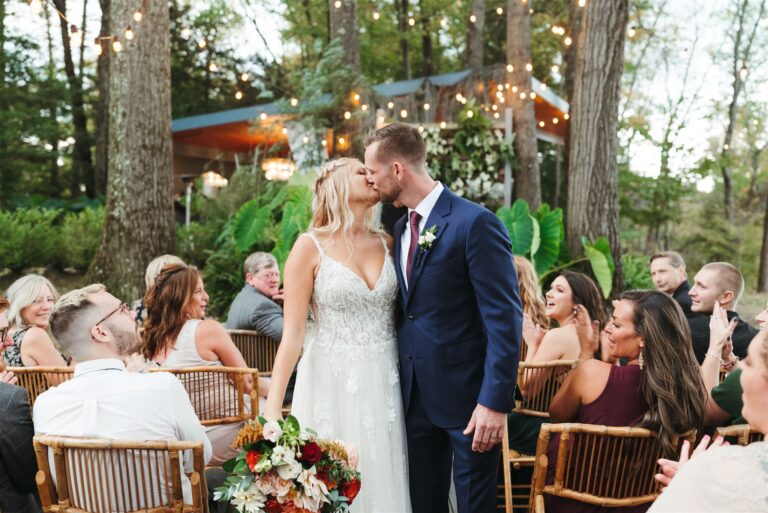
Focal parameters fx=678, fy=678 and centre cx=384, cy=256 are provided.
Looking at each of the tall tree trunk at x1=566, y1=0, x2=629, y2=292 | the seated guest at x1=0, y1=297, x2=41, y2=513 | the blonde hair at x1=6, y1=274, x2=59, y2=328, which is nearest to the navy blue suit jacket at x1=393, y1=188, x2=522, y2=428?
the seated guest at x1=0, y1=297, x2=41, y2=513

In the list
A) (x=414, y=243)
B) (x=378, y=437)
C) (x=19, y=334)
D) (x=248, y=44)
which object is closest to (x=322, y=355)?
(x=378, y=437)

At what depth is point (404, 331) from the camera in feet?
9.02

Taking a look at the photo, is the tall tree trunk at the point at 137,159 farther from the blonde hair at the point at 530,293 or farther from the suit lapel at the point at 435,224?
the suit lapel at the point at 435,224

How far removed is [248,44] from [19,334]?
21245mm

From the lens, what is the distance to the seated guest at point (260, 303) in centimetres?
471

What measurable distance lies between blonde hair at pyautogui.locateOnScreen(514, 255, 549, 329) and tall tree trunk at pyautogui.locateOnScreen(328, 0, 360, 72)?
7.63 meters

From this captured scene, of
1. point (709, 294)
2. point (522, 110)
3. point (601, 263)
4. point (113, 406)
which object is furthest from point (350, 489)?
point (522, 110)

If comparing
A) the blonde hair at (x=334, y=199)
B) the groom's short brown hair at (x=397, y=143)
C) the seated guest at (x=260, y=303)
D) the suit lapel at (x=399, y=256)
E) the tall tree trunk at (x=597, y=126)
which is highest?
the tall tree trunk at (x=597, y=126)

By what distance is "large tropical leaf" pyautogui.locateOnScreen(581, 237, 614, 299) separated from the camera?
8039mm

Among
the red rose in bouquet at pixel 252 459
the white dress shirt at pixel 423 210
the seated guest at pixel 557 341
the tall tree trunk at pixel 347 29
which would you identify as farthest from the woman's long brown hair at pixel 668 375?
the tall tree trunk at pixel 347 29

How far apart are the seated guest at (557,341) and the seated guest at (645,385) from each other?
28.0 inches

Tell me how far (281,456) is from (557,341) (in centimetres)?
212

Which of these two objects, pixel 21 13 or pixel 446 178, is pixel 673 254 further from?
pixel 21 13

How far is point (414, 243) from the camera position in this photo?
9.12 ft
